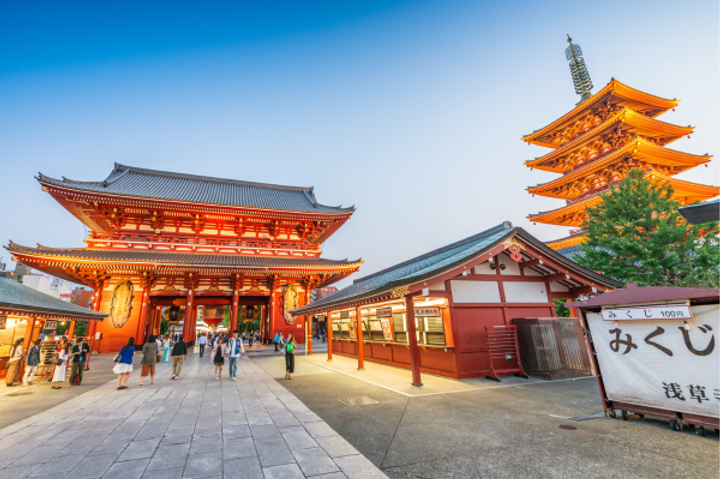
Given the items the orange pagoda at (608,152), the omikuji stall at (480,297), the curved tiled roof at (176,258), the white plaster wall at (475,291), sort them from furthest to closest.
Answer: the orange pagoda at (608,152) < the curved tiled roof at (176,258) < the white plaster wall at (475,291) < the omikuji stall at (480,297)

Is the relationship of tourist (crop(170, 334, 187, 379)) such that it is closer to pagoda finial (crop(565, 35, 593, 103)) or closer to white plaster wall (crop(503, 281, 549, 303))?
white plaster wall (crop(503, 281, 549, 303))

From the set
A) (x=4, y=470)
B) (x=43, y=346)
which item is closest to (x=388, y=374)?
(x=4, y=470)

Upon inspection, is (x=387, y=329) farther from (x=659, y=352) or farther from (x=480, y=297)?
(x=659, y=352)

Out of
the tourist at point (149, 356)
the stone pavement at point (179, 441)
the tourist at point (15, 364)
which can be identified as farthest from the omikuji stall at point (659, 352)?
the tourist at point (15, 364)

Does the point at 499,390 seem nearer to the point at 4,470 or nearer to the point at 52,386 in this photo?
the point at 4,470

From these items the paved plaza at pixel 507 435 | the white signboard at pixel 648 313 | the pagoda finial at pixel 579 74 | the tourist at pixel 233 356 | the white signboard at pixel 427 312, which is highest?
the pagoda finial at pixel 579 74

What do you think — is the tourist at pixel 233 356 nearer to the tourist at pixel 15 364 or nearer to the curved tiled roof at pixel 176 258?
the tourist at pixel 15 364

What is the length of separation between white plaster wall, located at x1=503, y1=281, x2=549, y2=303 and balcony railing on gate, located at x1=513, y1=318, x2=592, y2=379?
966mm

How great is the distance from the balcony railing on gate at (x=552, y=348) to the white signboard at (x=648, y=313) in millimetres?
4518

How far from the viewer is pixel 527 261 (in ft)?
36.8

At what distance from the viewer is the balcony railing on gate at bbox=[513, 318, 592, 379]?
973 cm

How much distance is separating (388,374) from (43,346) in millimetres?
14642

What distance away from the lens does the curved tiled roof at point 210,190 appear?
25.2m

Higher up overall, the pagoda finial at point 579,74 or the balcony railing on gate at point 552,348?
the pagoda finial at point 579,74
